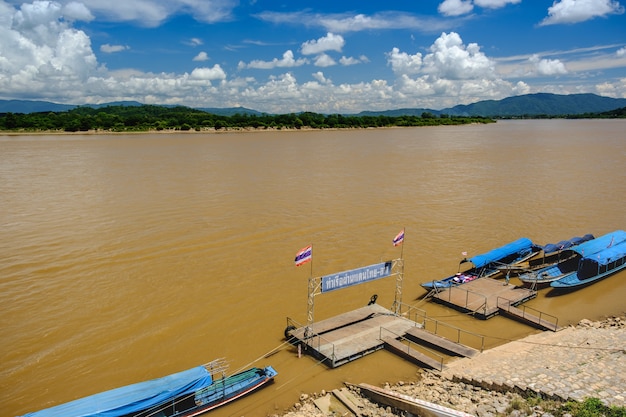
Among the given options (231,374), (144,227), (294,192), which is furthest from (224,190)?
(231,374)

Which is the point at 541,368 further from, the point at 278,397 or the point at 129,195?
the point at 129,195

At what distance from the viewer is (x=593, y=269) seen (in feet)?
68.9

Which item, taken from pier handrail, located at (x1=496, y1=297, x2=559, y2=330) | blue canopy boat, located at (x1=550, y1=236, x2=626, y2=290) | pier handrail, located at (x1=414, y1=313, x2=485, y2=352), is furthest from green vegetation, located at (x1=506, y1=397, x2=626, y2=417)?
blue canopy boat, located at (x1=550, y1=236, x2=626, y2=290)

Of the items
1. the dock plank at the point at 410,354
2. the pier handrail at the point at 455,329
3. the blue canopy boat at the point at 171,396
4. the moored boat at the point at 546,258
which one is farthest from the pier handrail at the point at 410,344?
the moored boat at the point at 546,258

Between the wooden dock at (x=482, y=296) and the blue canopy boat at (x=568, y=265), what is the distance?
4.34 feet

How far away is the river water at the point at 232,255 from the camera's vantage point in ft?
47.8

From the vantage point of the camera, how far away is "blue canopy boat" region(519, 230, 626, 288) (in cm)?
2058

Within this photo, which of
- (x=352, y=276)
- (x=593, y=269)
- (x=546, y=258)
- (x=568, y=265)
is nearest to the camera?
(x=352, y=276)

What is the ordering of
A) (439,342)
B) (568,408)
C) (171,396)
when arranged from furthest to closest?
1. (439,342)
2. (171,396)
3. (568,408)

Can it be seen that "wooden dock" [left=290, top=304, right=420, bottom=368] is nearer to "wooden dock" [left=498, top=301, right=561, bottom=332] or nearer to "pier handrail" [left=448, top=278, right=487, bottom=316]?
"pier handrail" [left=448, top=278, right=487, bottom=316]

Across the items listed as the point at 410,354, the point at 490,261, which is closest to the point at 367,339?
the point at 410,354

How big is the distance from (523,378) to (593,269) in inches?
500

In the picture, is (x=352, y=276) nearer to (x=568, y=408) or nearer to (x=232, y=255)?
(x=568, y=408)

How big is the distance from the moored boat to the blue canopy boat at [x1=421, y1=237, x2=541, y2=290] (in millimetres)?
354
